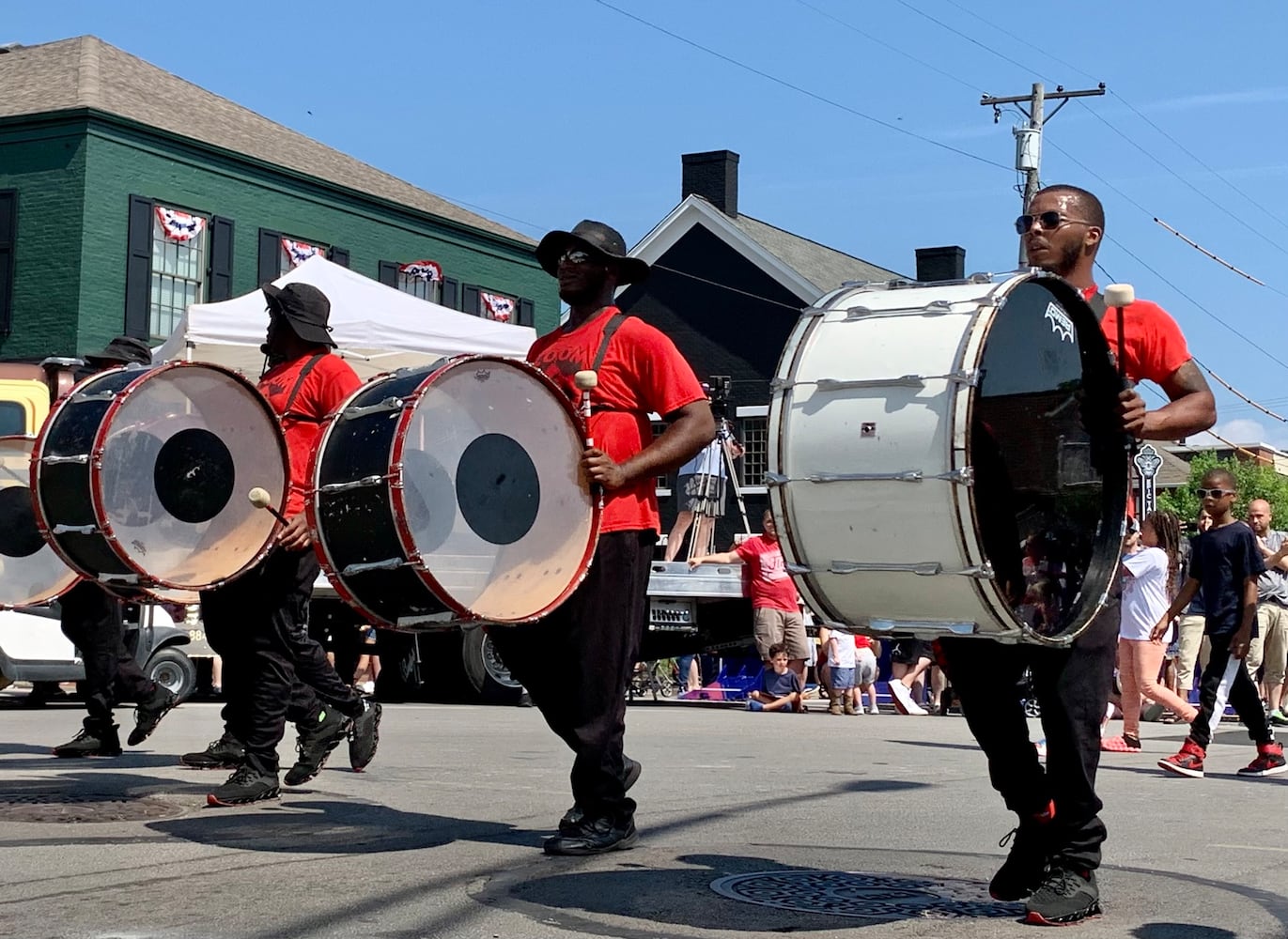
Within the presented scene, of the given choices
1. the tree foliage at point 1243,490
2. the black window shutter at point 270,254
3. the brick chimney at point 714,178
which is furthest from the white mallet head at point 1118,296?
the tree foliage at point 1243,490

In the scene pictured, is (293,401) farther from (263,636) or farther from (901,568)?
(901,568)

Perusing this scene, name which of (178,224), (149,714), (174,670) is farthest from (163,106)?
(149,714)

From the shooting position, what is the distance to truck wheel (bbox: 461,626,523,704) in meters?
17.2

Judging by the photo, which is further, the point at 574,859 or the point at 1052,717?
the point at 574,859

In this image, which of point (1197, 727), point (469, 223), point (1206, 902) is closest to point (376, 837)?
point (1206, 902)

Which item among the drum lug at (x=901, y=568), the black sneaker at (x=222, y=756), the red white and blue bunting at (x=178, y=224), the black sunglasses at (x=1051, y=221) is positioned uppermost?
the red white and blue bunting at (x=178, y=224)

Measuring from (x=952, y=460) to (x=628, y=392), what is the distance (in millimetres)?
1875

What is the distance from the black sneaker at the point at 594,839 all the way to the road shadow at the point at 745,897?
0.30 feet

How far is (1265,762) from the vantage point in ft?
35.6

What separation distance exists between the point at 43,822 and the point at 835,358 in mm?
3513

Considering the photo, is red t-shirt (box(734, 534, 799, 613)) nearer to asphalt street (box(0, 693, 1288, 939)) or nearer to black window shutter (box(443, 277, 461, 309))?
asphalt street (box(0, 693, 1288, 939))

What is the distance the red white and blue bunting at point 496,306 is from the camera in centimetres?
3644

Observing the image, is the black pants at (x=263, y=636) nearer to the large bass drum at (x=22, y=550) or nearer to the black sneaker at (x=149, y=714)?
the large bass drum at (x=22, y=550)

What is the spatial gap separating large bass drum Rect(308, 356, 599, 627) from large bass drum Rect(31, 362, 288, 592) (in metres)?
1.35
